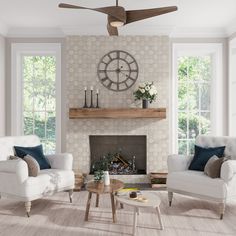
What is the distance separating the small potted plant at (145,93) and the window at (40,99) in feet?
5.54

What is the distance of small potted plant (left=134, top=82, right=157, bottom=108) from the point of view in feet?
18.7

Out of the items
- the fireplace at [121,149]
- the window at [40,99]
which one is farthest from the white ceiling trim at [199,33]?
the window at [40,99]

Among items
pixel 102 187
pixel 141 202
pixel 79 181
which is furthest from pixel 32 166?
pixel 141 202

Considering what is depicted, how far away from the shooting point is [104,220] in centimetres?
385

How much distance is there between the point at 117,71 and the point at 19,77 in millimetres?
1861

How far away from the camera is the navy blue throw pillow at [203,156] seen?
14.8 ft

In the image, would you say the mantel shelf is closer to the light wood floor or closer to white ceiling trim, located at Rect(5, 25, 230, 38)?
white ceiling trim, located at Rect(5, 25, 230, 38)

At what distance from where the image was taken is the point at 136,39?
19.5 ft

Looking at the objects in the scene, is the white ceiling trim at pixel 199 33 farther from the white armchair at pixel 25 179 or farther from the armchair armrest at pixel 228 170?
the white armchair at pixel 25 179

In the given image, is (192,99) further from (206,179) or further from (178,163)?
(206,179)

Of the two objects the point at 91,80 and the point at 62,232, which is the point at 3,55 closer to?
the point at 91,80

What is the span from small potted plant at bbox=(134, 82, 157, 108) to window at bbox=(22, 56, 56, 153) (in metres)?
1.69

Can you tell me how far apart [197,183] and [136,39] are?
2915mm

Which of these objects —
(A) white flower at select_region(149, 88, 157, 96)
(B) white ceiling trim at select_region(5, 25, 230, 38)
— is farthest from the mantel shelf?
(B) white ceiling trim at select_region(5, 25, 230, 38)
